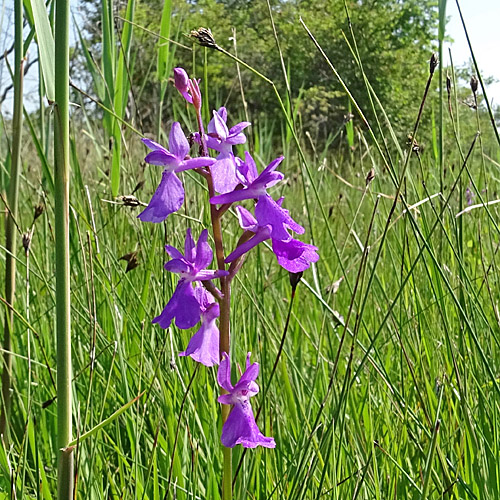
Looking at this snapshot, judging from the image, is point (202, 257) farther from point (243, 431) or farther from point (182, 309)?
point (243, 431)

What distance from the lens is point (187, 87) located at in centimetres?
67

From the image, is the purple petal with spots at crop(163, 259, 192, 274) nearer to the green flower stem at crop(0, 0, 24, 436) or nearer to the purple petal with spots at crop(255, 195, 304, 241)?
the purple petal with spots at crop(255, 195, 304, 241)

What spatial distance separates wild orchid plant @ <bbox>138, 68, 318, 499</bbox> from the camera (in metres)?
0.62

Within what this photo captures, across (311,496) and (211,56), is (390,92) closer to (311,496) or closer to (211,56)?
(211,56)

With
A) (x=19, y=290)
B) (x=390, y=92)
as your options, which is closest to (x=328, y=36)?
(x=390, y=92)

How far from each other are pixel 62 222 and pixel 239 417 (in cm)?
27

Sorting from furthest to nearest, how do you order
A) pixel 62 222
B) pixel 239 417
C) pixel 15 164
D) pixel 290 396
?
pixel 290 396, pixel 15 164, pixel 239 417, pixel 62 222

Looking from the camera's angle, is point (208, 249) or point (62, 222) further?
point (208, 249)

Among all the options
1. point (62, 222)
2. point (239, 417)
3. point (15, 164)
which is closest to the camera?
point (62, 222)

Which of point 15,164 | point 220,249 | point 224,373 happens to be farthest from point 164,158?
point 15,164

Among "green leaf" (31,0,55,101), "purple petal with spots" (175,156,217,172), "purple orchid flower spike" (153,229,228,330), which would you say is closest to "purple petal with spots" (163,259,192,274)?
"purple orchid flower spike" (153,229,228,330)

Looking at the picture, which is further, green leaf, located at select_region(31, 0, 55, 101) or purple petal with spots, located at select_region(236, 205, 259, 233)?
purple petal with spots, located at select_region(236, 205, 259, 233)

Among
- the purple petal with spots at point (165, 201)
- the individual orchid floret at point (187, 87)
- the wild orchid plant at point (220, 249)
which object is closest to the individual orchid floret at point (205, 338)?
the wild orchid plant at point (220, 249)

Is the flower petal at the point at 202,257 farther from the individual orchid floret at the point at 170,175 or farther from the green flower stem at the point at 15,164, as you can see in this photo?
the green flower stem at the point at 15,164
